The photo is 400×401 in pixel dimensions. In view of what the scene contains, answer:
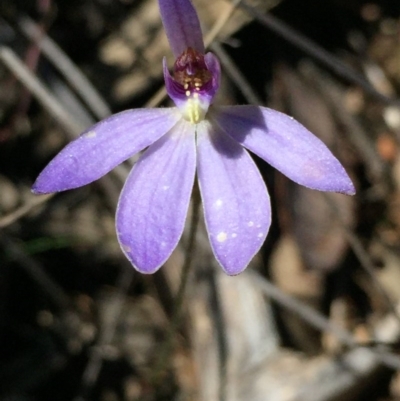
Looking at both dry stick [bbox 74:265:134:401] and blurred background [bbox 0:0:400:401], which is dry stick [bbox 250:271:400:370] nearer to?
blurred background [bbox 0:0:400:401]

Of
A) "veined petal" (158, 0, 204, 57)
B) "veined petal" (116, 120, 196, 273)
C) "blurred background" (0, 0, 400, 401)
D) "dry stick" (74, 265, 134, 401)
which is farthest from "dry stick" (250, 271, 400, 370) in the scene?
"veined petal" (158, 0, 204, 57)

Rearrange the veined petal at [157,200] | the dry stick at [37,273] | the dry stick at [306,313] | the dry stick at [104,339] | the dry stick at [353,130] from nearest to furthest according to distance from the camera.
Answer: the veined petal at [157,200]
the dry stick at [306,313]
the dry stick at [37,273]
the dry stick at [104,339]
the dry stick at [353,130]

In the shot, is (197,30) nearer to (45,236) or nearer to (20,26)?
(20,26)

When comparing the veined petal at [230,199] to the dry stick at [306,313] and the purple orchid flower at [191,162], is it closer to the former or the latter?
the purple orchid flower at [191,162]

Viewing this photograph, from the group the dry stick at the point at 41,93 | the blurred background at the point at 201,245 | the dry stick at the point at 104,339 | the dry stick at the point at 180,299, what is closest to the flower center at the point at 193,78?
the dry stick at the point at 180,299

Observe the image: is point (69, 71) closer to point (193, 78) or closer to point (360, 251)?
point (193, 78)

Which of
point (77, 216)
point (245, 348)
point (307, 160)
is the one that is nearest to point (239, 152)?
point (307, 160)
